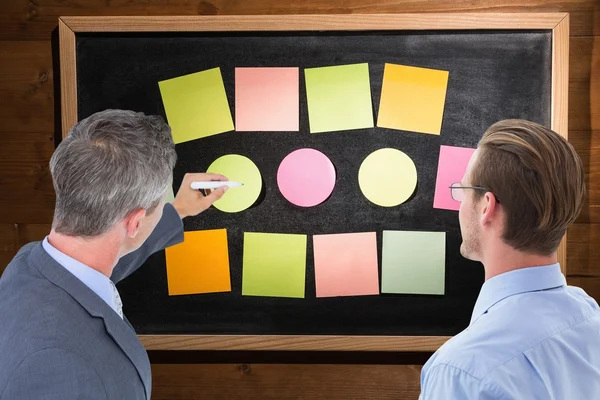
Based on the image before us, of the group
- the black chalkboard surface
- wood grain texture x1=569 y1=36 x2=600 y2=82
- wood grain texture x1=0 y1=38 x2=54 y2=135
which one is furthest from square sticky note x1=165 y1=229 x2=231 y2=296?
wood grain texture x1=569 y1=36 x2=600 y2=82

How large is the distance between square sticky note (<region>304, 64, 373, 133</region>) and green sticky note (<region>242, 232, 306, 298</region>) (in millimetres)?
294

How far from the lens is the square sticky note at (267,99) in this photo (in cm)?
171

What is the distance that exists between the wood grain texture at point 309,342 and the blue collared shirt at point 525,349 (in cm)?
65

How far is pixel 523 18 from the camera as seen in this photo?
167 cm

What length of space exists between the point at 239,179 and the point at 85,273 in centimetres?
69

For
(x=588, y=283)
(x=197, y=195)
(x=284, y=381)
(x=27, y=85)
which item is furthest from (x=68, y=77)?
(x=588, y=283)

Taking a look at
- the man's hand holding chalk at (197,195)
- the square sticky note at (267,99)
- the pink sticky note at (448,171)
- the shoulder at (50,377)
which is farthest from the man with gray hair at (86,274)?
the pink sticky note at (448,171)

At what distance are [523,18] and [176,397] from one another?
1.25 meters

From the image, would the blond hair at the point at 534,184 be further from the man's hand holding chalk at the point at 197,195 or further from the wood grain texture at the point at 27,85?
the wood grain texture at the point at 27,85

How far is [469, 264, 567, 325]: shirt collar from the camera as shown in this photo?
1.03 m

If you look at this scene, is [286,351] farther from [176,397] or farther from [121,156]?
[121,156]

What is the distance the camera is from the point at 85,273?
3.52ft

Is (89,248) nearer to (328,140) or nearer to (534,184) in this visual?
(534,184)

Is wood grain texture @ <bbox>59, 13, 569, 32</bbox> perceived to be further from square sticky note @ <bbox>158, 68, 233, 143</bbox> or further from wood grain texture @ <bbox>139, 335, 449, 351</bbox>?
wood grain texture @ <bbox>139, 335, 449, 351</bbox>
